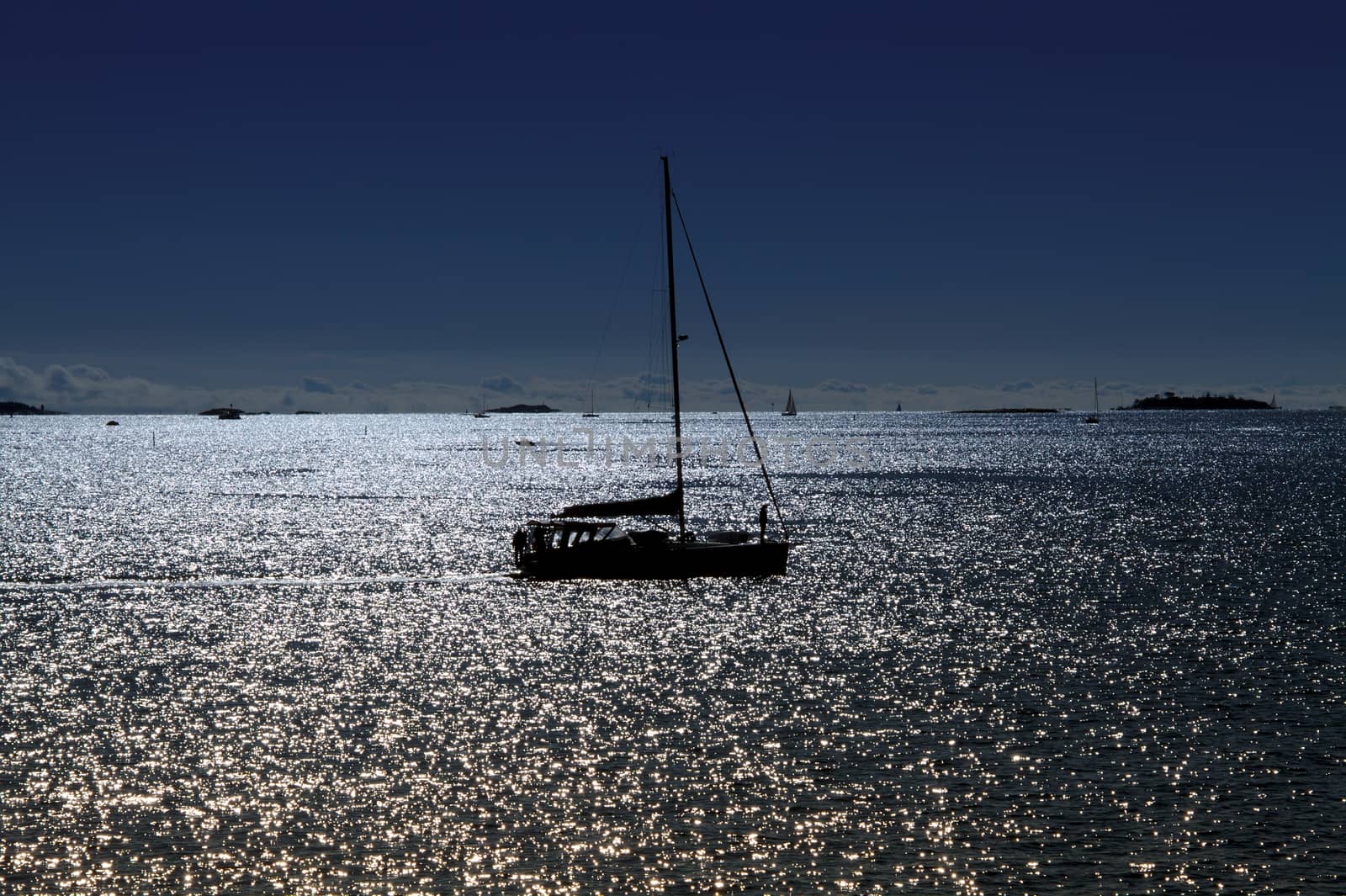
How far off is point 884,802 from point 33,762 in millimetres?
23097

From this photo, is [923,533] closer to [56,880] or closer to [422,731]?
[422,731]

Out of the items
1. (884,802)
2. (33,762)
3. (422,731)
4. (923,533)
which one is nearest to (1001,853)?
(884,802)

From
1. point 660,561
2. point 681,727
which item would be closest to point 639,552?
point 660,561

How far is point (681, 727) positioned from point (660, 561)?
104ft

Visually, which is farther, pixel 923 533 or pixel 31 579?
pixel 923 533

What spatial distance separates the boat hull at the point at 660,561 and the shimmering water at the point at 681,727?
1607 millimetres

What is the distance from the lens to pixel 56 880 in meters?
24.5

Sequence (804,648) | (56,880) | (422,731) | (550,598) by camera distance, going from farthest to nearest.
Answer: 1. (550,598)
2. (804,648)
3. (422,731)
4. (56,880)

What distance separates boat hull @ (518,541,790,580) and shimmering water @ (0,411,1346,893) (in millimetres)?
1607

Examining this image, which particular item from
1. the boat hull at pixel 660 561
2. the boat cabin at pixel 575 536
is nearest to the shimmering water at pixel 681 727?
the boat hull at pixel 660 561

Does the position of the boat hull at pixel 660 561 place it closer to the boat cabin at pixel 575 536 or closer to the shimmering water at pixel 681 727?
the boat cabin at pixel 575 536

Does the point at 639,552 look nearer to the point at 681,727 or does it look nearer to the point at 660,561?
the point at 660,561

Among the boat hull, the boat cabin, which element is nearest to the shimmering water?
the boat hull

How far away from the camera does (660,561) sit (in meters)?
67.9
